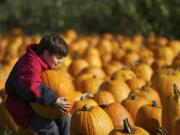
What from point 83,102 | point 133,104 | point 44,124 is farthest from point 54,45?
point 133,104

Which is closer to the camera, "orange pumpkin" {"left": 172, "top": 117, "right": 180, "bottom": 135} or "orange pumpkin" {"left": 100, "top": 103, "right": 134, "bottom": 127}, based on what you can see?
"orange pumpkin" {"left": 172, "top": 117, "right": 180, "bottom": 135}

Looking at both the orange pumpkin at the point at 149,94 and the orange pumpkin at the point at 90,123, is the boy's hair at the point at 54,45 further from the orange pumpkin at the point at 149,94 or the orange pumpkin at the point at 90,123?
the orange pumpkin at the point at 149,94

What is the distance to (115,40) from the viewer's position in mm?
11984

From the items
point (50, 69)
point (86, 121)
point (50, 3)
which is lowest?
point (86, 121)

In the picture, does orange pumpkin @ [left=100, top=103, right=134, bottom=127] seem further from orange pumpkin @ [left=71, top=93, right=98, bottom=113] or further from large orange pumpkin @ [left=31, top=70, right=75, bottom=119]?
large orange pumpkin @ [left=31, top=70, right=75, bottom=119]

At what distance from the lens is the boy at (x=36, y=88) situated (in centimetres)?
493

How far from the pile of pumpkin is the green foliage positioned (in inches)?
56.1

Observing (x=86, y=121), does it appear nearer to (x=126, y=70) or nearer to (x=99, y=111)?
(x=99, y=111)

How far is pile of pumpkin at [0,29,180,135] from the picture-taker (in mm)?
5312

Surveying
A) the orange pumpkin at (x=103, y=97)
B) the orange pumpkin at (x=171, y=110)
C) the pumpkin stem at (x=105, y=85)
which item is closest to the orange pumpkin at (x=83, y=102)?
the orange pumpkin at (x=103, y=97)

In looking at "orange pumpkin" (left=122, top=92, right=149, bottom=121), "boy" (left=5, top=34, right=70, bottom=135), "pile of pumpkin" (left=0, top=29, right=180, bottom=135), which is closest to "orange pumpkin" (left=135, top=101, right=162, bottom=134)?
"pile of pumpkin" (left=0, top=29, right=180, bottom=135)

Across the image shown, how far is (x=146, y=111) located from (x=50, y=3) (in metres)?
10.8

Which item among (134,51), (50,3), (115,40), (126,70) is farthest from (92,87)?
(50,3)

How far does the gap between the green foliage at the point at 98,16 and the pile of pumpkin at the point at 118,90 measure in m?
1.42
